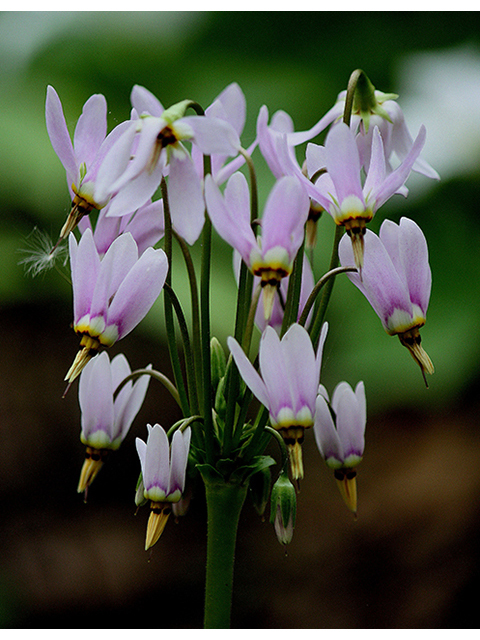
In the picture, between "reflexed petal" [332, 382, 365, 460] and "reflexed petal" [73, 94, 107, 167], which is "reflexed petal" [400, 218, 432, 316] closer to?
"reflexed petal" [332, 382, 365, 460]

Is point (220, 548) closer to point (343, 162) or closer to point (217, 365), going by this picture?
point (217, 365)

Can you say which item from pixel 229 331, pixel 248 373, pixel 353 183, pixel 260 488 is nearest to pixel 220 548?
pixel 260 488

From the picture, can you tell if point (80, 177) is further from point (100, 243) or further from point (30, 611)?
point (30, 611)

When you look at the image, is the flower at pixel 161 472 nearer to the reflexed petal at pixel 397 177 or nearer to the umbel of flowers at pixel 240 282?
the umbel of flowers at pixel 240 282

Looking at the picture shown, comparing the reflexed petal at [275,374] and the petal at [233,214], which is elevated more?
the petal at [233,214]

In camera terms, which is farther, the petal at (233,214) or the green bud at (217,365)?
the green bud at (217,365)

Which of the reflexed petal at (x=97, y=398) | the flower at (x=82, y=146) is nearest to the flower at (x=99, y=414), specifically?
the reflexed petal at (x=97, y=398)

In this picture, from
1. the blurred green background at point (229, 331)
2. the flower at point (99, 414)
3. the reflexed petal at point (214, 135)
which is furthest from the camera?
the blurred green background at point (229, 331)

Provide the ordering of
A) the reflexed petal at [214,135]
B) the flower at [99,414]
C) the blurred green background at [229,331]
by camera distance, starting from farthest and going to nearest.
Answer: the blurred green background at [229,331], the flower at [99,414], the reflexed petal at [214,135]

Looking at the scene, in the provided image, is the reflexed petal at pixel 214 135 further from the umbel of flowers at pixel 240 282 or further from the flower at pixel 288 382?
the flower at pixel 288 382
